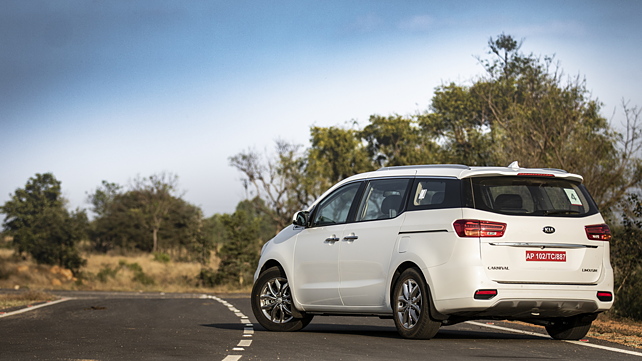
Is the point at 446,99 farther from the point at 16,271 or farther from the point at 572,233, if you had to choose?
the point at 572,233

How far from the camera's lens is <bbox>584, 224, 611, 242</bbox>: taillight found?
1059 cm

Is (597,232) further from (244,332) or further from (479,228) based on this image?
(244,332)

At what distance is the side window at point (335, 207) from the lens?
1234cm

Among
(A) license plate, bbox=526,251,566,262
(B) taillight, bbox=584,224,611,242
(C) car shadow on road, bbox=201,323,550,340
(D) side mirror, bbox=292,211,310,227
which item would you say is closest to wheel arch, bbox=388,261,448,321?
(C) car shadow on road, bbox=201,323,550,340

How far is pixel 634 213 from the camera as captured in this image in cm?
2123

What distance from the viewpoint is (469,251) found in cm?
1015

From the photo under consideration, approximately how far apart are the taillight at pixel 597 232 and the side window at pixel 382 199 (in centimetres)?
213

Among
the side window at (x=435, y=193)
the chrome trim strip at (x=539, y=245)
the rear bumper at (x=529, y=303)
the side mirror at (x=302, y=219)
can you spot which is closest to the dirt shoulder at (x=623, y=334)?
the rear bumper at (x=529, y=303)

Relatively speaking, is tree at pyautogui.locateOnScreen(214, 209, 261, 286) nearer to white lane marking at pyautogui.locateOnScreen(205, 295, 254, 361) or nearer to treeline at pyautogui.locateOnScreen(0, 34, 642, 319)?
treeline at pyautogui.locateOnScreen(0, 34, 642, 319)

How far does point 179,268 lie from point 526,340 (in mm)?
45762

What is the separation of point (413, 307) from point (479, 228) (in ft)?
4.08

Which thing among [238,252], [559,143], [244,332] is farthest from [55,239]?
[244,332]

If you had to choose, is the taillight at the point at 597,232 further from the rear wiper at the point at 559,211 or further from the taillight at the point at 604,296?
the taillight at the point at 604,296

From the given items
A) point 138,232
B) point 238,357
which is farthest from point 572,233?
point 138,232
